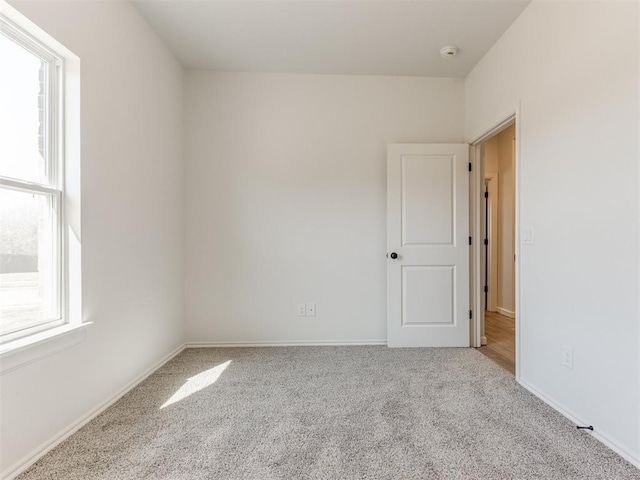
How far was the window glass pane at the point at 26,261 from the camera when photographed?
54.2 inches

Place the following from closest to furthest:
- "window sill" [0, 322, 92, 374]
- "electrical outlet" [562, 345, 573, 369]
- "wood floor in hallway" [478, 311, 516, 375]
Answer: "window sill" [0, 322, 92, 374]
"electrical outlet" [562, 345, 573, 369]
"wood floor in hallway" [478, 311, 516, 375]

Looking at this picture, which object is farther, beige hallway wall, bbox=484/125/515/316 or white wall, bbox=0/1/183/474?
beige hallway wall, bbox=484/125/515/316

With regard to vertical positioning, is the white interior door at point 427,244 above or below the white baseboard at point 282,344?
above

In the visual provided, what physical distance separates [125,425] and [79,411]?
253 mm

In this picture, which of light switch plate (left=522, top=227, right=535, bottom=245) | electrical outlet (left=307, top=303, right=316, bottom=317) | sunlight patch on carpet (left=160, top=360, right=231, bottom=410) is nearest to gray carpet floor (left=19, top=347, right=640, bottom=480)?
sunlight patch on carpet (left=160, top=360, right=231, bottom=410)

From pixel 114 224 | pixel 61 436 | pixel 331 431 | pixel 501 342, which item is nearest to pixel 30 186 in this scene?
pixel 114 224

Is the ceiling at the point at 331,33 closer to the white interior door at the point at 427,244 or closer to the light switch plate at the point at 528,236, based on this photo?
the white interior door at the point at 427,244

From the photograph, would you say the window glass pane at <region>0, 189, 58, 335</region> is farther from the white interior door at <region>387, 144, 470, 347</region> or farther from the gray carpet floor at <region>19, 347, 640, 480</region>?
the white interior door at <region>387, 144, 470, 347</region>

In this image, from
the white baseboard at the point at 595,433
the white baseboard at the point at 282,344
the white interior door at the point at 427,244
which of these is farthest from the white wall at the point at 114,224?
the white baseboard at the point at 595,433

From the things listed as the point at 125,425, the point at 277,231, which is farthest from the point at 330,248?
the point at 125,425

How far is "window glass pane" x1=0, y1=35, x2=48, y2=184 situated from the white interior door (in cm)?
246

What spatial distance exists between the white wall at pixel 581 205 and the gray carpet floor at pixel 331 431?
8.5 inches

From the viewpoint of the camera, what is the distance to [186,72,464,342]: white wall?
2902mm

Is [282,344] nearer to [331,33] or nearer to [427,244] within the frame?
[427,244]
